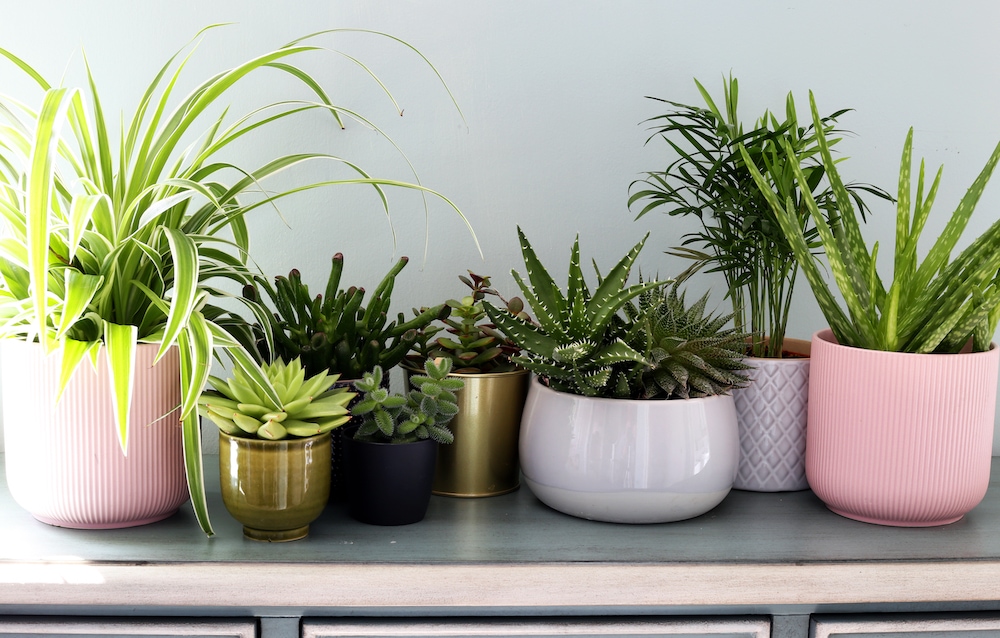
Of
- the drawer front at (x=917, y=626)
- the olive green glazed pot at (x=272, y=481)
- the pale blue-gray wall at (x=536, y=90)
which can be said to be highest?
the pale blue-gray wall at (x=536, y=90)

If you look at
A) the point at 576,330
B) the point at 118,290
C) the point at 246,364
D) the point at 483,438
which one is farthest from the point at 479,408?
the point at 118,290

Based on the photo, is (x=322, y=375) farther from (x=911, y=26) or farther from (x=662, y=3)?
(x=911, y=26)

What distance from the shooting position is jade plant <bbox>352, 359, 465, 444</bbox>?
743 millimetres

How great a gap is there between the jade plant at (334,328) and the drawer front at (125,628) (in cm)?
26

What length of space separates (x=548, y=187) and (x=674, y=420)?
38cm

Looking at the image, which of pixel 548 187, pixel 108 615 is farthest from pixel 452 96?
pixel 108 615

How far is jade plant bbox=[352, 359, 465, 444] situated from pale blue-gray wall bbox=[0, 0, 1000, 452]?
265 millimetres

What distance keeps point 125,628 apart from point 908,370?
72 cm

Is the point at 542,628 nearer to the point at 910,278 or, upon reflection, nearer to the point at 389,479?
the point at 389,479

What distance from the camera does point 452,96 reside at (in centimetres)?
98

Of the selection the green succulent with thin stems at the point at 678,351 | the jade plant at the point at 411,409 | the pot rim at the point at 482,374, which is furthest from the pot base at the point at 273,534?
the green succulent with thin stems at the point at 678,351

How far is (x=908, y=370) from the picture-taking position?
74 cm

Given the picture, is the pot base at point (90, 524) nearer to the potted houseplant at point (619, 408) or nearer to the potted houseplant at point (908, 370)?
the potted houseplant at point (619, 408)

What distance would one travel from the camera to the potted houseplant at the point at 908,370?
74cm
